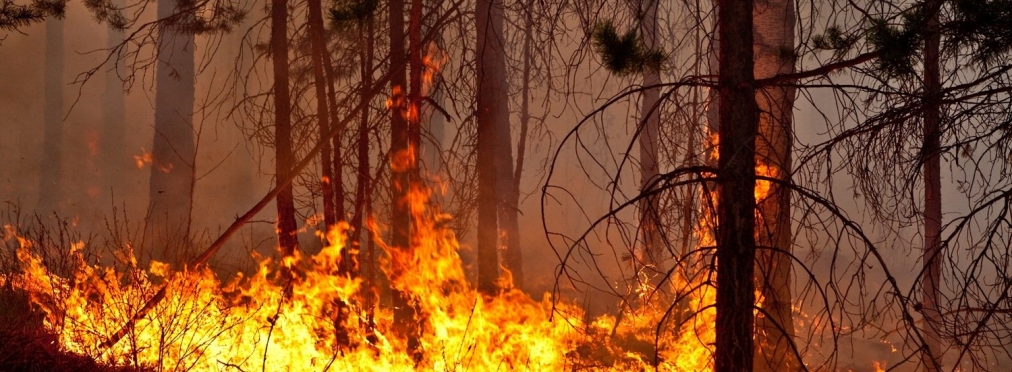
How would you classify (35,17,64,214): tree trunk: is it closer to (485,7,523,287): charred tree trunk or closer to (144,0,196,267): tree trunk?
(144,0,196,267): tree trunk

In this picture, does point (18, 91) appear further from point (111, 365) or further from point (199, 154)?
point (111, 365)

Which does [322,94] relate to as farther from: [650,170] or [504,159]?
[650,170]

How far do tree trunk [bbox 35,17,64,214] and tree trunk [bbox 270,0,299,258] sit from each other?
41.9 feet

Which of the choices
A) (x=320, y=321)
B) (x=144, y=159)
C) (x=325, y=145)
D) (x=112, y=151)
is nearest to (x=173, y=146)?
(x=144, y=159)

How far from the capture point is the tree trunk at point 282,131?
20.2 feet

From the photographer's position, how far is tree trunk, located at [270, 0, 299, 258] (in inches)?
243

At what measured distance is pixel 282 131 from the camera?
20.4ft

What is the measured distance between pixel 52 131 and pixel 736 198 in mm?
17896

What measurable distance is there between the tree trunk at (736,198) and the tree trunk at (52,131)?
55.4ft

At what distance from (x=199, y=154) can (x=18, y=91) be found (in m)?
4.15

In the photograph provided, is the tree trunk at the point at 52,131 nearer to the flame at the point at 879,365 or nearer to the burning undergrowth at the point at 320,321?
the burning undergrowth at the point at 320,321

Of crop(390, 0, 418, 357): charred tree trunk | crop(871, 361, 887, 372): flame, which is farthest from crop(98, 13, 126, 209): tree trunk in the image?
crop(871, 361, 887, 372): flame

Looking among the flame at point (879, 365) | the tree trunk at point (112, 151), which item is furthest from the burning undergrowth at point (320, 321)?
the tree trunk at point (112, 151)

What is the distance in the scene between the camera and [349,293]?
20.2 ft
